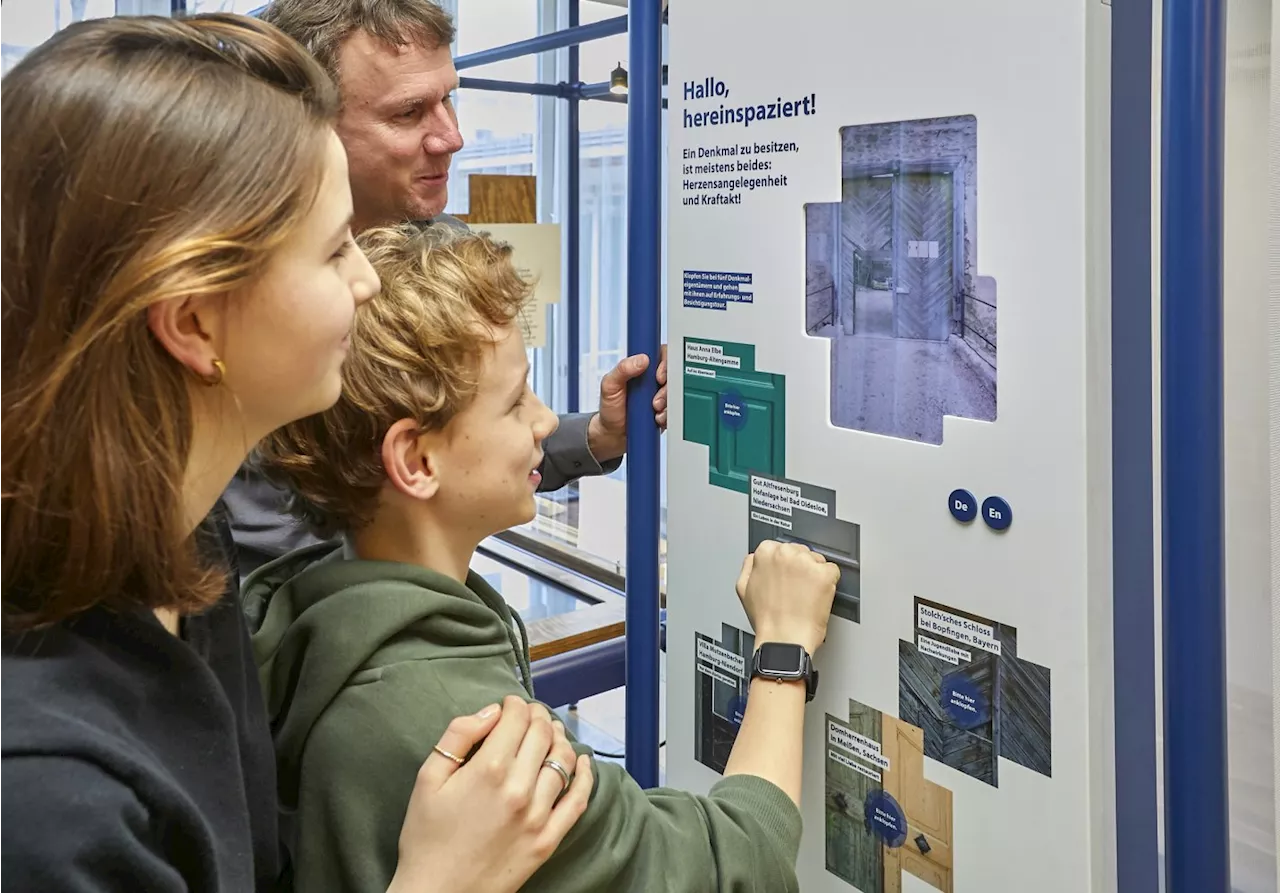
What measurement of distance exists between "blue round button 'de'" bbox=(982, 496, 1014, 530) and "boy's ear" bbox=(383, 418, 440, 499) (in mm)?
477

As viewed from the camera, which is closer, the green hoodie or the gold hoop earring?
the gold hoop earring

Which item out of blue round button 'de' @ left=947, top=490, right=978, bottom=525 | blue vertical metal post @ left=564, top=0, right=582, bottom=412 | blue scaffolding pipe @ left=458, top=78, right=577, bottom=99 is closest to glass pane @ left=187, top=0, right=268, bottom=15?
blue scaffolding pipe @ left=458, top=78, right=577, bottom=99

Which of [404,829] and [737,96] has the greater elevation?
[737,96]

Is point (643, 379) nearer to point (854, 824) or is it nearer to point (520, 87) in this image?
point (854, 824)

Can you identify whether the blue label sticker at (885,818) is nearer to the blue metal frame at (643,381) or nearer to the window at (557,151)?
the blue metal frame at (643,381)

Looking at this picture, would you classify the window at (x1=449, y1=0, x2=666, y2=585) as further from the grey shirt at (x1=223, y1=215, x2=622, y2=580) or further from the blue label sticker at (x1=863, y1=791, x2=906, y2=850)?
the blue label sticker at (x1=863, y1=791, x2=906, y2=850)

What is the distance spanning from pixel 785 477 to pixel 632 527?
0.23 meters

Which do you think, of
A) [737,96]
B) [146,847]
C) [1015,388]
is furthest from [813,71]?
[146,847]

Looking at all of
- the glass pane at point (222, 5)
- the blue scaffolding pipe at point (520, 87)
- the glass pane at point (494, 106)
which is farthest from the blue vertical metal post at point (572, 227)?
the glass pane at point (222, 5)

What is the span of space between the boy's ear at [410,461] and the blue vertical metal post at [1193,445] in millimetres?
593

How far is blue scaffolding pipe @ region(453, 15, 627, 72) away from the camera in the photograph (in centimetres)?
264

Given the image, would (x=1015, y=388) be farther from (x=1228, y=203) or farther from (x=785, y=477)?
(x=1228, y=203)

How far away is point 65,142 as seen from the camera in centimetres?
63

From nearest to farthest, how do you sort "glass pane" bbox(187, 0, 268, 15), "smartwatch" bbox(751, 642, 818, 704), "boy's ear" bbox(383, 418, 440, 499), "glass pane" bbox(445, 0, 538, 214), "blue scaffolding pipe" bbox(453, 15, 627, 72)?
"boy's ear" bbox(383, 418, 440, 499)
"smartwatch" bbox(751, 642, 818, 704)
"blue scaffolding pipe" bbox(453, 15, 627, 72)
"glass pane" bbox(187, 0, 268, 15)
"glass pane" bbox(445, 0, 538, 214)
